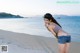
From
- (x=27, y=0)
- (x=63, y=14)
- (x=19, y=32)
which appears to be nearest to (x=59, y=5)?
(x=63, y=14)

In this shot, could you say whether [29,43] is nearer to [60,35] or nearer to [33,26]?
[33,26]

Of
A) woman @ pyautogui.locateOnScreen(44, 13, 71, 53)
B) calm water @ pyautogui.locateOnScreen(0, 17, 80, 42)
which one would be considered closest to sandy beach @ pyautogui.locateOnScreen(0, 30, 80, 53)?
calm water @ pyautogui.locateOnScreen(0, 17, 80, 42)

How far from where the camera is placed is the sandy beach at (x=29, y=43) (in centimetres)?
337

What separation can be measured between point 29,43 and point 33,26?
0.80 ft

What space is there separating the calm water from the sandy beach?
57 millimetres

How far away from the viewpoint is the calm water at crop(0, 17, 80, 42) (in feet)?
11.4

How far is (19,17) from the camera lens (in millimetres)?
3570

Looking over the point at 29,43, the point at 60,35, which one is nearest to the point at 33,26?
the point at 29,43

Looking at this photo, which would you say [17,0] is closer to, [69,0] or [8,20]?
[8,20]

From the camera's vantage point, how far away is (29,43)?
3.42m

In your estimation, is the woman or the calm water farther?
the calm water

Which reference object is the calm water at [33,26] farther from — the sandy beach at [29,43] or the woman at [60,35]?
the woman at [60,35]

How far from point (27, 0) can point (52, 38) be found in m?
0.63

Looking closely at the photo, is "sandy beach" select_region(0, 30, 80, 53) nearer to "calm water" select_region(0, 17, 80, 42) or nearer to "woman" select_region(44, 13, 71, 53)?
"calm water" select_region(0, 17, 80, 42)
